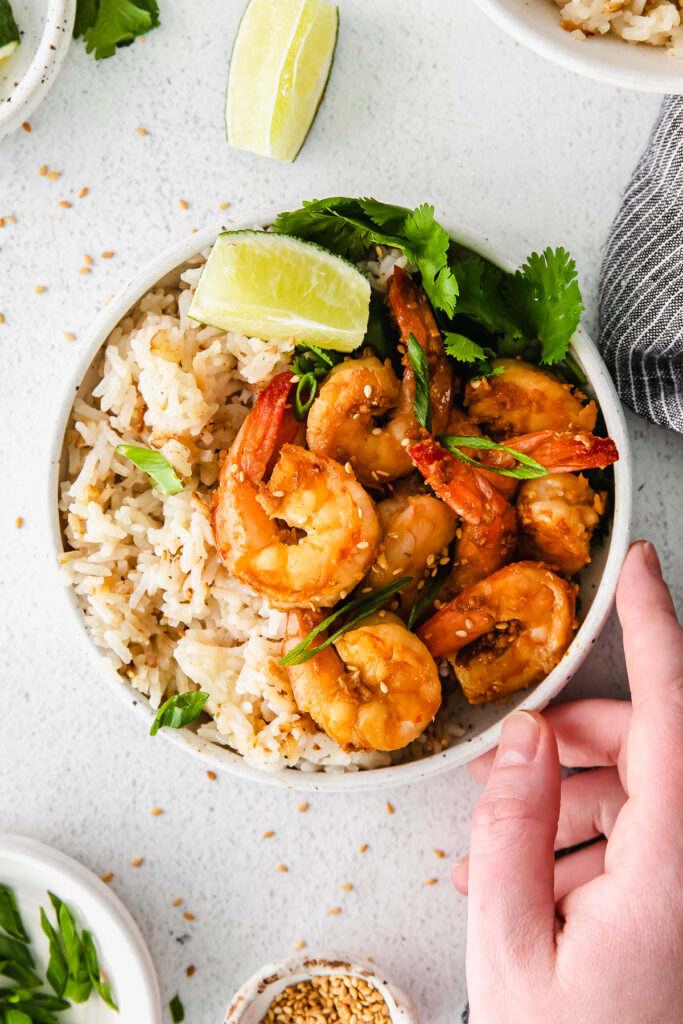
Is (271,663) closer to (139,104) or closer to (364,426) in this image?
(364,426)

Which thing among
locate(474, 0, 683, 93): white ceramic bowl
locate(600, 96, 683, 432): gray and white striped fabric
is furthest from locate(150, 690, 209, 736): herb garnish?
locate(474, 0, 683, 93): white ceramic bowl

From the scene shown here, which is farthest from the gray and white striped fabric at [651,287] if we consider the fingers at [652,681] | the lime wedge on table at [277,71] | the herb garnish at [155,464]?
the herb garnish at [155,464]

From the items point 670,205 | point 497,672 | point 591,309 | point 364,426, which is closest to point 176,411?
point 364,426

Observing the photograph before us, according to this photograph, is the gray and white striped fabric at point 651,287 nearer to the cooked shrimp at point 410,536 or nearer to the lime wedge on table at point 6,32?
the cooked shrimp at point 410,536

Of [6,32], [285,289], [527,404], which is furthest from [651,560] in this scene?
[6,32]

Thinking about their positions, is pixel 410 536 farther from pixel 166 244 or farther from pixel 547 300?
pixel 166 244

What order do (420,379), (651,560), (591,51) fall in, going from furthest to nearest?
(651,560), (420,379), (591,51)

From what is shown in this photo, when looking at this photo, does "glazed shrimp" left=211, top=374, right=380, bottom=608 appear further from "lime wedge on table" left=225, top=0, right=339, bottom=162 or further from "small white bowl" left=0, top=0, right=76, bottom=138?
"small white bowl" left=0, top=0, right=76, bottom=138
